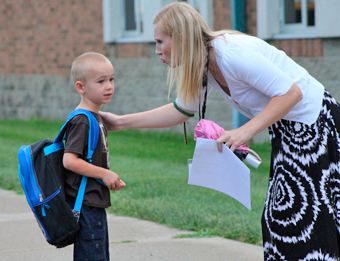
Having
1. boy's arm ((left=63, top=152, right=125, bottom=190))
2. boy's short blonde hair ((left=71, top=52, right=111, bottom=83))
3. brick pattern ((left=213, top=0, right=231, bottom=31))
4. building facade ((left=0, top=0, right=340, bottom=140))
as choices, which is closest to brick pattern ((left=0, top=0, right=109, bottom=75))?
building facade ((left=0, top=0, right=340, bottom=140))

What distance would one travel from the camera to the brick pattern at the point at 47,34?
12.1m

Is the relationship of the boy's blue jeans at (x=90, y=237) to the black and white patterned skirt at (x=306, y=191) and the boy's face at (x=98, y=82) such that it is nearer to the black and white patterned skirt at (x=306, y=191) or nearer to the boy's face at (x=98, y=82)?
the boy's face at (x=98, y=82)

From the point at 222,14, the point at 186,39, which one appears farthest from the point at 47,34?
the point at 186,39

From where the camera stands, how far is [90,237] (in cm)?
306

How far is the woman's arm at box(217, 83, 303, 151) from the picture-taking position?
271cm

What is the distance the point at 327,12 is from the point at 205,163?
5837 millimetres

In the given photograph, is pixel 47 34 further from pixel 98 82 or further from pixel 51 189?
pixel 51 189

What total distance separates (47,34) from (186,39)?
1100cm

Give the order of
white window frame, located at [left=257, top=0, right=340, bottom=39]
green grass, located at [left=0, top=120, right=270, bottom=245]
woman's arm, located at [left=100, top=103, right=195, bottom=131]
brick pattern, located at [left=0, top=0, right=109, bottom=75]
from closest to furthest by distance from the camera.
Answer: woman's arm, located at [left=100, top=103, right=195, bottom=131] < green grass, located at [left=0, top=120, right=270, bottom=245] < white window frame, located at [left=257, top=0, right=340, bottom=39] < brick pattern, located at [left=0, top=0, right=109, bottom=75]

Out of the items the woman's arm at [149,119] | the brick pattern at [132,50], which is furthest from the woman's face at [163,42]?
the brick pattern at [132,50]

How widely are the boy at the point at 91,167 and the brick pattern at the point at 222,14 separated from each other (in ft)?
22.6

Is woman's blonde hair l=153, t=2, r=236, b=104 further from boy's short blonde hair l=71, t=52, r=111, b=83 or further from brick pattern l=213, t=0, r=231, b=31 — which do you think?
brick pattern l=213, t=0, r=231, b=31

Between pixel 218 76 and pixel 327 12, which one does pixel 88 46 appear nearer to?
pixel 327 12

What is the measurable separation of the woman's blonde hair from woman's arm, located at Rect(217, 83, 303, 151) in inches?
14.7
